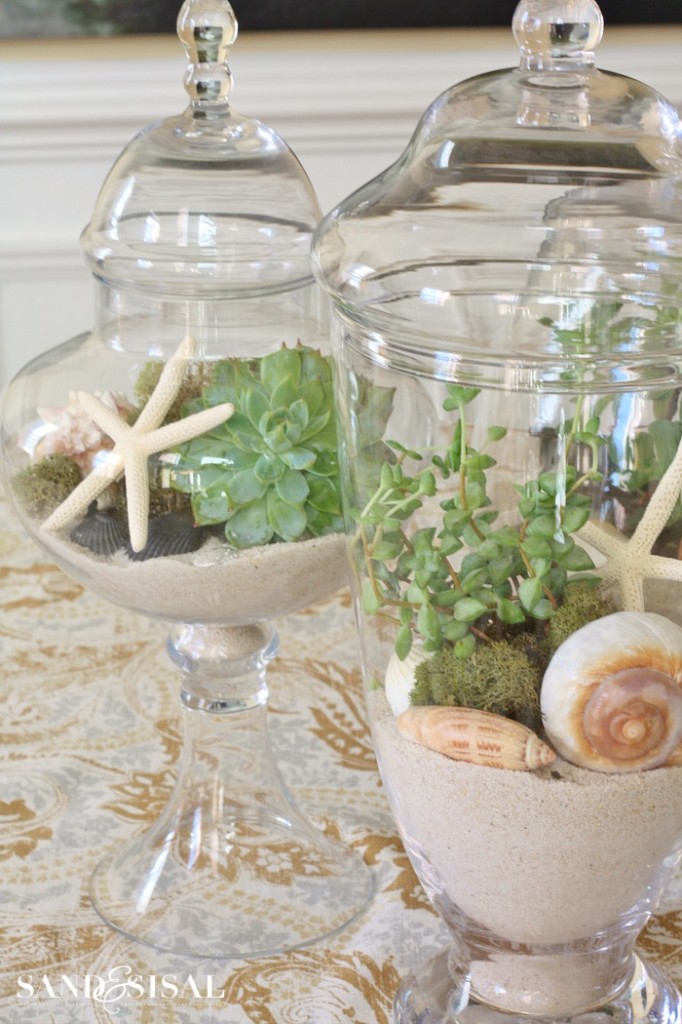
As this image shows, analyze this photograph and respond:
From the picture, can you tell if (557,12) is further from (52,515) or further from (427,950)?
(427,950)

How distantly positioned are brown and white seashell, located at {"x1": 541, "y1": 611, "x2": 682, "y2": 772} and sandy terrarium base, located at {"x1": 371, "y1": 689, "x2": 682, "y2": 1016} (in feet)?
Result: 0.06

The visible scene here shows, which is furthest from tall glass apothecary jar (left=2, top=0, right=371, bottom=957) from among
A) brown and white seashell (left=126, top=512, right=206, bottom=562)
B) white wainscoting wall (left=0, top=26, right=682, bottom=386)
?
white wainscoting wall (left=0, top=26, right=682, bottom=386)

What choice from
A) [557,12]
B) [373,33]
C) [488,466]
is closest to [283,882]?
[488,466]

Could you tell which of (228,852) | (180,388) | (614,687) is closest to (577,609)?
(614,687)

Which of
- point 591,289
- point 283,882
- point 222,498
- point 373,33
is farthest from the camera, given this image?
point 373,33

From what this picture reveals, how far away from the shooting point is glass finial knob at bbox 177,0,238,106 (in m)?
0.62

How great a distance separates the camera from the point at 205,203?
0.62 metres

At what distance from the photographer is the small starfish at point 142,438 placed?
0.58 metres

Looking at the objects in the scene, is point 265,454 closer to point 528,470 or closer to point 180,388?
point 180,388

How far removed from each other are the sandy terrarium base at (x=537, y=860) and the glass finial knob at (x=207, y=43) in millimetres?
328

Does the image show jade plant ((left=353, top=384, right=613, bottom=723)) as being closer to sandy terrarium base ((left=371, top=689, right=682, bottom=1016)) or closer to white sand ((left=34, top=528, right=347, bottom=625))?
sandy terrarium base ((left=371, top=689, right=682, bottom=1016))

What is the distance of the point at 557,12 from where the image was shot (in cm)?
47

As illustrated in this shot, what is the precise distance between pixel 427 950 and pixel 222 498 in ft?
0.82

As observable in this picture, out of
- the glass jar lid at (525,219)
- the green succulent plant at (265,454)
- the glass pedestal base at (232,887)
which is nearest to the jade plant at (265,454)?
the green succulent plant at (265,454)
